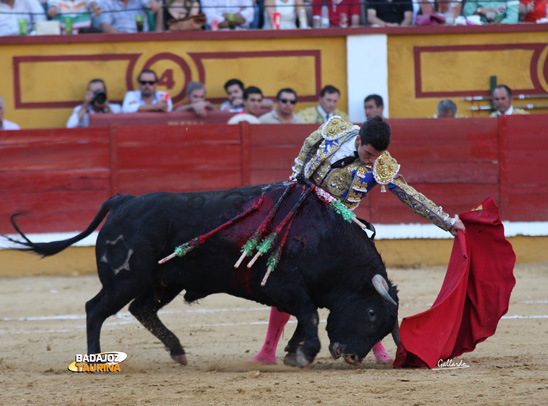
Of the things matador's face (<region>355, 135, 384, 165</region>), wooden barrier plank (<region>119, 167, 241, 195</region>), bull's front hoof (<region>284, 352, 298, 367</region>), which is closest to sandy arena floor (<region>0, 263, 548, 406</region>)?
bull's front hoof (<region>284, 352, 298, 367</region>)

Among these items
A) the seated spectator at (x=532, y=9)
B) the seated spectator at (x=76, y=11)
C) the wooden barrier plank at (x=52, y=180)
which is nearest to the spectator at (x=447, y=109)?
the seated spectator at (x=532, y=9)

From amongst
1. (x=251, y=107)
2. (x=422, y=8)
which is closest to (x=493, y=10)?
(x=422, y=8)

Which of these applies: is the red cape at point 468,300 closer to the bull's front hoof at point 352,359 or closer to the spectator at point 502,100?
the bull's front hoof at point 352,359

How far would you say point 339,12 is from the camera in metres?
7.95

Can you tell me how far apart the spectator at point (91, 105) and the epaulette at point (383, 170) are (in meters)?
4.08

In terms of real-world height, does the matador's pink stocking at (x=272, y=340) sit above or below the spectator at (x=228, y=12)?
below

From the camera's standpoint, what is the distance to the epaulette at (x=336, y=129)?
3.88 metres

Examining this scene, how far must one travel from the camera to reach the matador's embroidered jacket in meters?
3.75

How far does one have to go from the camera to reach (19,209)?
692cm

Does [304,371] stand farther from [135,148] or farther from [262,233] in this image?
[135,148]

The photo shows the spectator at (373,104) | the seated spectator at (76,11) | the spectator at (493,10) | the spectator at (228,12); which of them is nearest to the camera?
the spectator at (373,104)

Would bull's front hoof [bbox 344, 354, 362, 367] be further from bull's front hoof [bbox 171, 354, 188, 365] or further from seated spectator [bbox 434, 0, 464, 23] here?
seated spectator [bbox 434, 0, 464, 23]

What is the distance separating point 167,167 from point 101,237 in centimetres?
313

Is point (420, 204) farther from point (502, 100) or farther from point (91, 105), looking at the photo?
point (91, 105)
